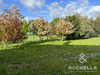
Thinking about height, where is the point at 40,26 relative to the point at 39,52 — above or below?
above

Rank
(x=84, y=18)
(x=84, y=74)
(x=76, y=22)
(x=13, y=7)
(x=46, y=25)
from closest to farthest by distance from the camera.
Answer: (x=84, y=74) → (x=13, y=7) → (x=46, y=25) → (x=76, y=22) → (x=84, y=18)

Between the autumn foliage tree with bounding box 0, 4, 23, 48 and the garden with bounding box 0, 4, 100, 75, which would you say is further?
the autumn foliage tree with bounding box 0, 4, 23, 48

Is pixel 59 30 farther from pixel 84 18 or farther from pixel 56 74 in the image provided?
pixel 56 74

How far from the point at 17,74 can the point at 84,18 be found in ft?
74.9

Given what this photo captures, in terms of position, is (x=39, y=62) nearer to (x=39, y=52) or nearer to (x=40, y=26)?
(x=39, y=52)

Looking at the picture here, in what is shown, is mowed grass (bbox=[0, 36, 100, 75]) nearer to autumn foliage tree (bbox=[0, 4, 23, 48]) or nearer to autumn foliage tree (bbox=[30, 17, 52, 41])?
autumn foliage tree (bbox=[0, 4, 23, 48])

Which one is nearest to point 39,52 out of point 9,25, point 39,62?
point 39,62

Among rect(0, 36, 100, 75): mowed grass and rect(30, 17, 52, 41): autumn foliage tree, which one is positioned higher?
rect(30, 17, 52, 41): autumn foliage tree

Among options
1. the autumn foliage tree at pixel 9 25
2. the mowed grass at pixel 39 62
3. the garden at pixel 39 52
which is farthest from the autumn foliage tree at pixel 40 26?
the mowed grass at pixel 39 62

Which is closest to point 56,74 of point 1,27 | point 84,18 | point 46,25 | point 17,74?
point 17,74

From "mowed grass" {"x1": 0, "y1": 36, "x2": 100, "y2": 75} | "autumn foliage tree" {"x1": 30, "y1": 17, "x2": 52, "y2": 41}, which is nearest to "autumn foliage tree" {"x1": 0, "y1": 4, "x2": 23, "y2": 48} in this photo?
"mowed grass" {"x1": 0, "y1": 36, "x2": 100, "y2": 75}

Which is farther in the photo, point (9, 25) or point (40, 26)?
point (40, 26)

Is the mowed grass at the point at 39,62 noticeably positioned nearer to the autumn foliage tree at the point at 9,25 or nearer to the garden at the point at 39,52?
the garden at the point at 39,52

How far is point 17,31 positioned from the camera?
7.96m
